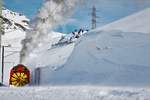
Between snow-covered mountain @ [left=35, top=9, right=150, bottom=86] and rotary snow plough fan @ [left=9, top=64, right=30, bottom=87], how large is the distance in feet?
16.8

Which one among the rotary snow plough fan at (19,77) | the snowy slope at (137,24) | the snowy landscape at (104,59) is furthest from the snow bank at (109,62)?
the rotary snow plough fan at (19,77)

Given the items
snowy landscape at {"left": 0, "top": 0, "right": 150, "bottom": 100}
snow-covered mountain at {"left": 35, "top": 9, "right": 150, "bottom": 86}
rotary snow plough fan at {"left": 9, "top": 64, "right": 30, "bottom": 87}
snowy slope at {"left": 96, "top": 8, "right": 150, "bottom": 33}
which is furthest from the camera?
snowy slope at {"left": 96, "top": 8, "right": 150, "bottom": 33}

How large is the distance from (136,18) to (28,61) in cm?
1818

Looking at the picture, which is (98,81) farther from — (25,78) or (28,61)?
(28,61)

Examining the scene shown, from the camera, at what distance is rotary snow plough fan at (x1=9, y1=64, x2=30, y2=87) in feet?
108

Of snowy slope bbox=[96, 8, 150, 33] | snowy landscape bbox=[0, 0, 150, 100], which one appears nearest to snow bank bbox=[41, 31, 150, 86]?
snowy landscape bbox=[0, 0, 150, 100]

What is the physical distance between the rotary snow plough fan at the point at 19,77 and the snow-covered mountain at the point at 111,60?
5.12m

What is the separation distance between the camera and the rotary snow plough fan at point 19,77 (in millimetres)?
33031

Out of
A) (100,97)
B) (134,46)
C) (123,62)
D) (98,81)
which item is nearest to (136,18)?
(134,46)

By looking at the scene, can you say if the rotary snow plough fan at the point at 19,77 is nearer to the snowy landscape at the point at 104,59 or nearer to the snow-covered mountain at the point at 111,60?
the snowy landscape at the point at 104,59

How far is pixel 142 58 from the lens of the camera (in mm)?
38531

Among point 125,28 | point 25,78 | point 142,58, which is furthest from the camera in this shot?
point 125,28

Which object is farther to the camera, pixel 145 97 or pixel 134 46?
pixel 134 46

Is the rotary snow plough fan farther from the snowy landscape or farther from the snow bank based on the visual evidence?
the snow bank
